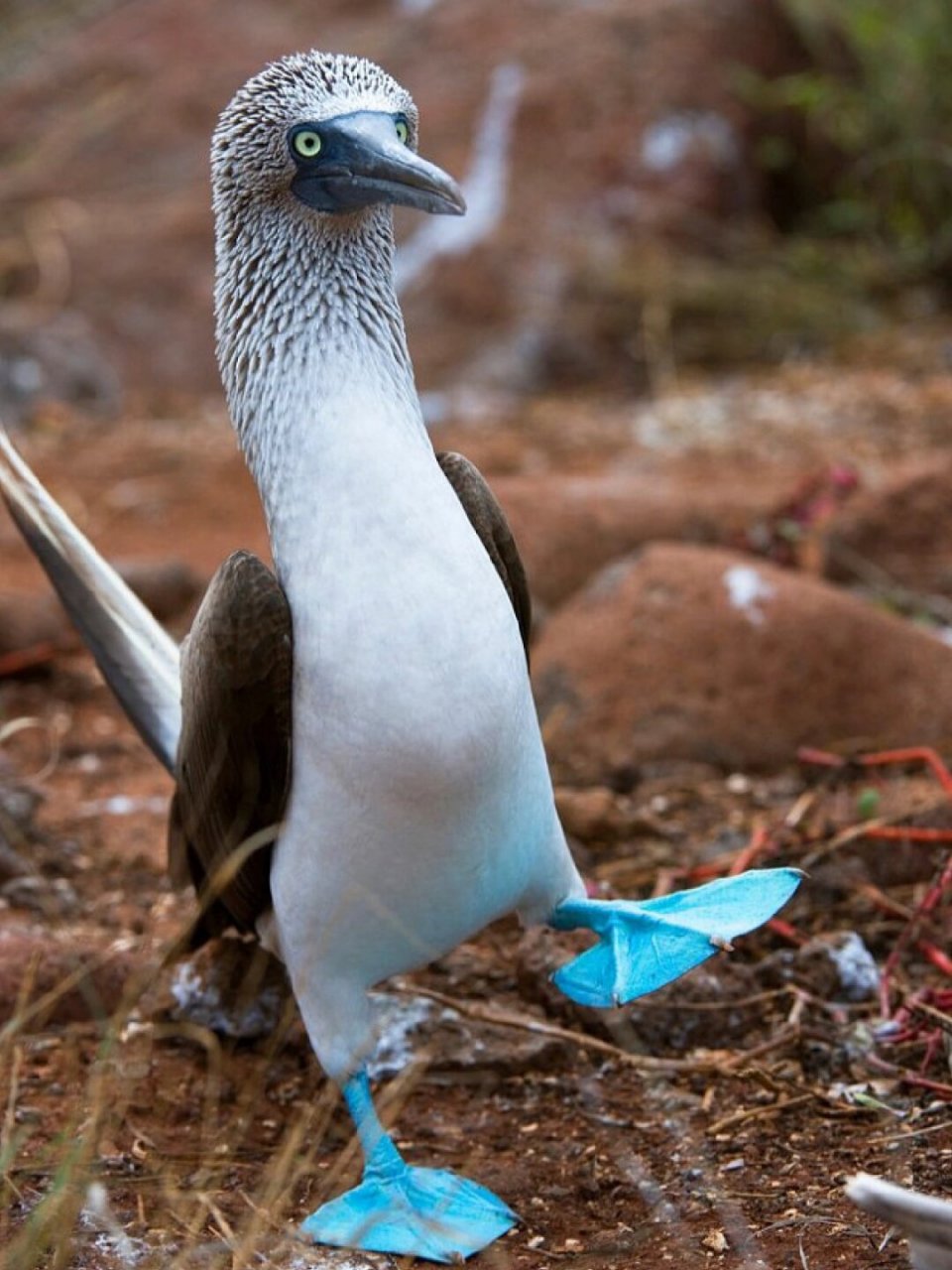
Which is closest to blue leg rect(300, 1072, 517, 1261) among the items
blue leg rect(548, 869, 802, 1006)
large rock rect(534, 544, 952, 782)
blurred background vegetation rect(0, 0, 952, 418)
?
blue leg rect(548, 869, 802, 1006)

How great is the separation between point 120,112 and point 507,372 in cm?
308

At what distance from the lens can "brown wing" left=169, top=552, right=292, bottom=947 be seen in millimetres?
2840

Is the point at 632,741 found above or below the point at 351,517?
below

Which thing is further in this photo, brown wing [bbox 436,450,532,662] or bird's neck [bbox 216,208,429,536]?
brown wing [bbox 436,450,532,662]

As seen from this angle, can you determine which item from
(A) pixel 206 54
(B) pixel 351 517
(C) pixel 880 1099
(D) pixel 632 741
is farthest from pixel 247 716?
(A) pixel 206 54

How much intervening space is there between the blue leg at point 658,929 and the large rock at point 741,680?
5.09 ft

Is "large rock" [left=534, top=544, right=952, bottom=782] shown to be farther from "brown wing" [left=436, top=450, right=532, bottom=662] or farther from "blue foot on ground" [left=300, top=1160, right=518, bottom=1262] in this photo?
"blue foot on ground" [left=300, top=1160, right=518, bottom=1262]

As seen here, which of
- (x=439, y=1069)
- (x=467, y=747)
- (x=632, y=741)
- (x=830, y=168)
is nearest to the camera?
(x=467, y=747)

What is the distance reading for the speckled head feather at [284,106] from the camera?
116 inches

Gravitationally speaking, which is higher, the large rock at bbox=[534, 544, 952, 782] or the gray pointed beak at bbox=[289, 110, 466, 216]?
the gray pointed beak at bbox=[289, 110, 466, 216]

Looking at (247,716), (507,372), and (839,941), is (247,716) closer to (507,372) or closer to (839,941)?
(839,941)

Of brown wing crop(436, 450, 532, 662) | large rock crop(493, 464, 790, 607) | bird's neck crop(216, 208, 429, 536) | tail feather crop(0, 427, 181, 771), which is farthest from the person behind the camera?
large rock crop(493, 464, 790, 607)

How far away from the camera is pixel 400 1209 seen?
2961 mm

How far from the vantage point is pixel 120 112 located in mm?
10664
